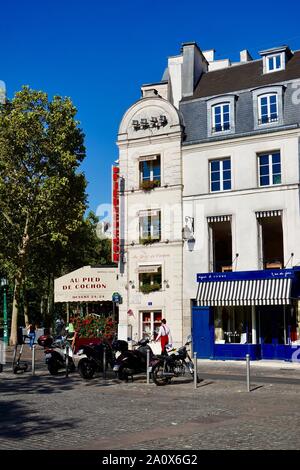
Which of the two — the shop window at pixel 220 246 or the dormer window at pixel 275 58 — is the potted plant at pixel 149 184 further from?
the dormer window at pixel 275 58

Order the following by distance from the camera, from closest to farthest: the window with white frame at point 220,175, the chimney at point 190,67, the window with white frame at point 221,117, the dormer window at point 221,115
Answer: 1. the window with white frame at point 220,175
2. the dormer window at point 221,115
3. the window with white frame at point 221,117
4. the chimney at point 190,67

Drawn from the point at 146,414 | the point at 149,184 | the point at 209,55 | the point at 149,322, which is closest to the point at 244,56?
the point at 209,55

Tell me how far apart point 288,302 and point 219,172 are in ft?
23.0

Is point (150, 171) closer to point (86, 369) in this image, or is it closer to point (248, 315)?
point (248, 315)

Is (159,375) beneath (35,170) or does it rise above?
beneath

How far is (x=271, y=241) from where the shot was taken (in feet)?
96.1

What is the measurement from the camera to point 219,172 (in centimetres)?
2786

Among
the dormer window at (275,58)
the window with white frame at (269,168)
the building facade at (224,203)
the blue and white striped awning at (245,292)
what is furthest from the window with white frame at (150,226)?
the dormer window at (275,58)

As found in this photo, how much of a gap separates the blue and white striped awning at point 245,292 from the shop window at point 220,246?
1308 millimetres

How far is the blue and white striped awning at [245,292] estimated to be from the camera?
2473 cm

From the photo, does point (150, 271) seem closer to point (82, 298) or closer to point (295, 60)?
point (82, 298)

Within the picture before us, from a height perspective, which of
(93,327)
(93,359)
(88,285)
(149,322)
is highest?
(88,285)

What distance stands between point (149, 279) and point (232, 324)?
180 inches
